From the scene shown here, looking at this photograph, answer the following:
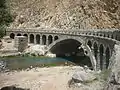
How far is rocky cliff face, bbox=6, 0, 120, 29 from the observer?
102188 millimetres

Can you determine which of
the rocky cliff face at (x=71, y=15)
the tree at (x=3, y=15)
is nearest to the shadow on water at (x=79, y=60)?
the rocky cliff face at (x=71, y=15)

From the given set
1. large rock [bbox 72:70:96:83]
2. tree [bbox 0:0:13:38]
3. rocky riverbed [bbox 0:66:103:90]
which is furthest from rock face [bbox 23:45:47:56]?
tree [bbox 0:0:13:38]

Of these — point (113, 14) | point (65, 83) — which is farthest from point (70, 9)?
point (65, 83)

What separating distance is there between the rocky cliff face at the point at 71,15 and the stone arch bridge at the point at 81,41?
9560 millimetres

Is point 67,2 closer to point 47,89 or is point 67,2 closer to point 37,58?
point 37,58

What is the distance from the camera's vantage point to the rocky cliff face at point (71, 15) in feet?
335

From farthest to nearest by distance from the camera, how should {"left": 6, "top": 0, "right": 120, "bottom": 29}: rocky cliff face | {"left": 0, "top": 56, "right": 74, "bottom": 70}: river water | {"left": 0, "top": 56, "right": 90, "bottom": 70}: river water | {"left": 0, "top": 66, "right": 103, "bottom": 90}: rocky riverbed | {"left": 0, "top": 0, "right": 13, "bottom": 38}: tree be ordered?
{"left": 6, "top": 0, "right": 120, "bottom": 29}: rocky cliff face < {"left": 0, "top": 56, "right": 90, "bottom": 70}: river water < {"left": 0, "top": 56, "right": 74, "bottom": 70}: river water < {"left": 0, "top": 66, "right": 103, "bottom": 90}: rocky riverbed < {"left": 0, "top": 0, "right": 13, "bottom": 38}: tree

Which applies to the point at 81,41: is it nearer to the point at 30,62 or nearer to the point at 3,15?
the point at 30,62

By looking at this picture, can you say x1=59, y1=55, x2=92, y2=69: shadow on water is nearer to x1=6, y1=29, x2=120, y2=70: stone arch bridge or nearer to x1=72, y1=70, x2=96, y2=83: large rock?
x1=6, y1=29, x2=120, y2=70: stone arch bridge

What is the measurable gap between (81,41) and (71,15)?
102 ft

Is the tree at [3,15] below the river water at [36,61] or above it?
above

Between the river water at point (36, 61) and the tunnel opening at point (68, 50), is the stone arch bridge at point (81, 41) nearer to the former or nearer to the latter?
the tunnel opening at point (68, 50)

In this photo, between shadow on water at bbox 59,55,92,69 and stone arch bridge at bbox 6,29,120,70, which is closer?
stone arch bridge at bbox 6,29,120,70

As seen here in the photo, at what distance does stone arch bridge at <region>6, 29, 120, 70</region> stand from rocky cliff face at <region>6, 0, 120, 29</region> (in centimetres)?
956
